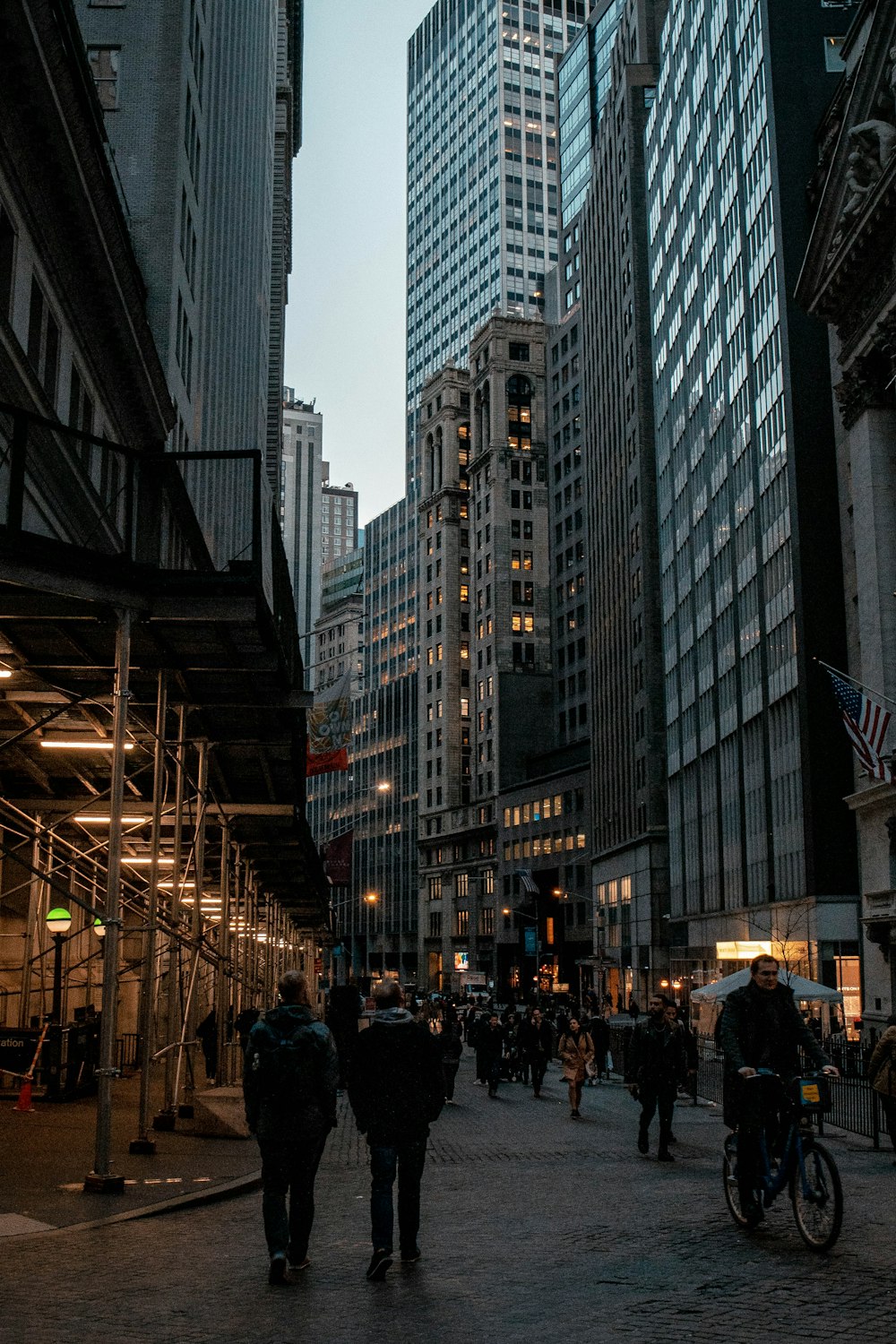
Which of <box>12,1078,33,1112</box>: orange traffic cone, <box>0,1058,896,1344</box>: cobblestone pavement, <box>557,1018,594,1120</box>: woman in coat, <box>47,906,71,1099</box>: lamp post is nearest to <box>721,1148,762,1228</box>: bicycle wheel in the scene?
<box>0,1058,896,1344</box>: cobblestone pavement

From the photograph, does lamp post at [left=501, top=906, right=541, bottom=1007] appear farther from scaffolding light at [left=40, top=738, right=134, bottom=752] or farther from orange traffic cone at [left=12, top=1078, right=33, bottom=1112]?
scaffolding light at [left=40, top=738, right=134, bottom=752]

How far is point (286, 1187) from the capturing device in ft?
29.8

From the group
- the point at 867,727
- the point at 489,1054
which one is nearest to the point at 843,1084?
the point at 489,1054

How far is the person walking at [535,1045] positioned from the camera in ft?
111

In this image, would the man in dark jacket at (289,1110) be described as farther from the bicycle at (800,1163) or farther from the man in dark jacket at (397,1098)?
the bicycle at (800,1163)

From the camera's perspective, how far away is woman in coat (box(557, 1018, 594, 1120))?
26.8 m

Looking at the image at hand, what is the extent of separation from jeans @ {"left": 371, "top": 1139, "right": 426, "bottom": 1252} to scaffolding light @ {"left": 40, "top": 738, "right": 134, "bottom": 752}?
35.1 ft

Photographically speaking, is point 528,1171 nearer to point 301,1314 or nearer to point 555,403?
point 301,1314

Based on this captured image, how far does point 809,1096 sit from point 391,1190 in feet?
10.1

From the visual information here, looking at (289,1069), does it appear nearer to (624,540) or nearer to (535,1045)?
(535,1045)

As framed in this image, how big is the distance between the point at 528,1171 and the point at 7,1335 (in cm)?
955

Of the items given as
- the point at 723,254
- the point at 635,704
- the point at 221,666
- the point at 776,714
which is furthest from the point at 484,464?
the point at 221,666

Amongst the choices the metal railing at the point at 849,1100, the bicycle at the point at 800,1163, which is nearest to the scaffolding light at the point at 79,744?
the metal railing at the point at 849,1100

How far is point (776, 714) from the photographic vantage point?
2457 inches
